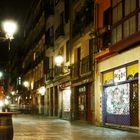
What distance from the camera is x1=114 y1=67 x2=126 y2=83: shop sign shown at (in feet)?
80.7

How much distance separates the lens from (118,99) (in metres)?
25.7

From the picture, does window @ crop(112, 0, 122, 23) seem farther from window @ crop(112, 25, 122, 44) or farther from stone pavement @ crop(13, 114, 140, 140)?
stone pavement @ crop(13, 114, 140, 140)

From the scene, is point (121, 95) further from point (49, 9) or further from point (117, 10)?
point (49, 9)

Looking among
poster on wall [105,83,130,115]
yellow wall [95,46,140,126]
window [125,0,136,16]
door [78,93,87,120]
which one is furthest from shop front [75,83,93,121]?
window [125,0,136,16]

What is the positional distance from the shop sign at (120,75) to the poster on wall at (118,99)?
1.10 ft

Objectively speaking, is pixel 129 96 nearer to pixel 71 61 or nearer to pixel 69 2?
pixel 71 61

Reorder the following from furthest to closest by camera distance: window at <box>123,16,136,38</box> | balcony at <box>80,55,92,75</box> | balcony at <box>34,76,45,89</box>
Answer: balcony at <box>34,76,45,89</box>, balcony at <box>80,55,92,75</box>, window at <box>123,16,136,38</box>

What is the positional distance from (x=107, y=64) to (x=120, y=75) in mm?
2118

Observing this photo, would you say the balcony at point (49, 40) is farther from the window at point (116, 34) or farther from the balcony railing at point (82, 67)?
the window at point (116, 34)

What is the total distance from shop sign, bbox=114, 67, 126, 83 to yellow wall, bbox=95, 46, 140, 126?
34 cm

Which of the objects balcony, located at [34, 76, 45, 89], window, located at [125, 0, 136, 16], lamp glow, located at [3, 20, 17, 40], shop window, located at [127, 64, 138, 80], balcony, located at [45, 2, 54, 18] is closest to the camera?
lamp glow, located at [3, 20, 17, 40]

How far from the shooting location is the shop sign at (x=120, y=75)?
80.7 ft

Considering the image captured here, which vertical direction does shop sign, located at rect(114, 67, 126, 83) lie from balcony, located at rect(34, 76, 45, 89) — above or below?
below

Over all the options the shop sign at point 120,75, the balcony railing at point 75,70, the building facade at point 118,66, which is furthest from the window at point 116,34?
the balcony railing at point 75,70
